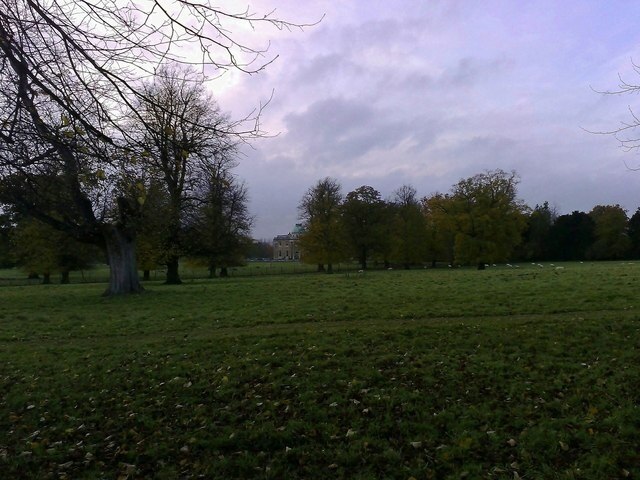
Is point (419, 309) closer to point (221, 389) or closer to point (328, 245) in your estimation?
point (221, 389)

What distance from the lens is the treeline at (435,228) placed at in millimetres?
52719

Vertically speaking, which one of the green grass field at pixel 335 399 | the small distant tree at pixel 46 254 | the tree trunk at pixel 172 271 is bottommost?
the green grass field at pixel 335 399

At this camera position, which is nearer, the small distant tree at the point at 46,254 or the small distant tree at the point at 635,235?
the small distant tree at the point at 46,254

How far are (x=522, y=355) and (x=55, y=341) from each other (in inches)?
404

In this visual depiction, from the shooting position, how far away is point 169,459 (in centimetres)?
536

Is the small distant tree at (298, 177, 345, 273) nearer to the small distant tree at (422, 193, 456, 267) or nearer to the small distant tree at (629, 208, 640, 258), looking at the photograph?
the small distant tree at (422, 193, 456, 267)

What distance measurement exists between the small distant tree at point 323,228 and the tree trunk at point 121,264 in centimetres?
3166

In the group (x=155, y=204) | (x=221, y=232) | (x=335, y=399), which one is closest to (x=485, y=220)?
(x=221, y=232)

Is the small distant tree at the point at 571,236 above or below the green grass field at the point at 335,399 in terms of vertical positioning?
above

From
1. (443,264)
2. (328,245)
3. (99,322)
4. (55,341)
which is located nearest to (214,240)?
(328,245)

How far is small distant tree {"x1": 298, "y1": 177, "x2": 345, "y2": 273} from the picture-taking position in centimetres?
5425

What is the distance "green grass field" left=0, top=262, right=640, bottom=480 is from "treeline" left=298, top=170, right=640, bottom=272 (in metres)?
41.3

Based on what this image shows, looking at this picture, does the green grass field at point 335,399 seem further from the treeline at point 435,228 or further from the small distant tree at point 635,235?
the small distant tree at point 635,235

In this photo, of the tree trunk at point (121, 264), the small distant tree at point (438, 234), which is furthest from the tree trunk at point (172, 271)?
the small distant tree at point (438, 234)
